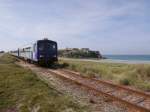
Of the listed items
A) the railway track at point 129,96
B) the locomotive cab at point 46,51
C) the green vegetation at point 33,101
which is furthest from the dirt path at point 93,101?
the locomotive cab at point 46,51

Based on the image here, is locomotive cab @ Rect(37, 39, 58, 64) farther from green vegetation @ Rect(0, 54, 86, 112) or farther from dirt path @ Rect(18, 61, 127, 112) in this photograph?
dirt path @ Rect(18, 61, 127, 112)

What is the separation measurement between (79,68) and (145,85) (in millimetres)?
11454

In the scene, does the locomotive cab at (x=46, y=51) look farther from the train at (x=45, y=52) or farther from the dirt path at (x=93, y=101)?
the dirt path at (x=93, y=101)

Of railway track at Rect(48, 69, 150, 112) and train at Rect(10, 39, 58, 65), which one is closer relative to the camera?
railway track at Rect(48, 69, 150, 112)

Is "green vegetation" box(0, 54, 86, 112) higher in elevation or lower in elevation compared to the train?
lower

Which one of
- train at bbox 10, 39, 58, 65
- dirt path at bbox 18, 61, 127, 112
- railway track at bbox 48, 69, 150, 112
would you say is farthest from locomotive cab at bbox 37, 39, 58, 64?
dirt path at bbox 18, 61, 127, 112

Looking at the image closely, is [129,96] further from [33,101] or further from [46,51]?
[46,51]

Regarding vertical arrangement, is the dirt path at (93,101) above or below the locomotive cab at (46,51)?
below

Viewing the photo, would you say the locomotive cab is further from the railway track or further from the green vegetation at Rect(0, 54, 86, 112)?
the railway track

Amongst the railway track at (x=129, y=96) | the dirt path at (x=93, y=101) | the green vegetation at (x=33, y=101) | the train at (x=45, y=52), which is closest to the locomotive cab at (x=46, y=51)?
the train at (x=45, y=52)

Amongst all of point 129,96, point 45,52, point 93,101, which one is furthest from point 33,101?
point 45,52

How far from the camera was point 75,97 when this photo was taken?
11039mm

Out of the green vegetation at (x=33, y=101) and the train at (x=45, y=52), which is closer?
the green vegetation at (x=33, y=101)

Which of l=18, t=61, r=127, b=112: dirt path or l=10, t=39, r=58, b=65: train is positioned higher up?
l=10, t=39, r=58, b=65: train
